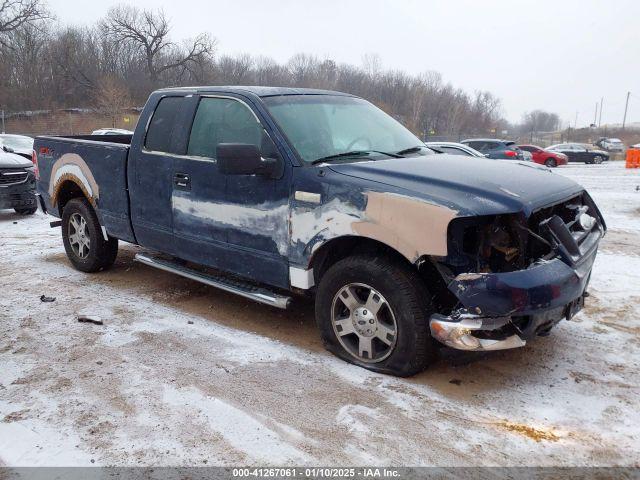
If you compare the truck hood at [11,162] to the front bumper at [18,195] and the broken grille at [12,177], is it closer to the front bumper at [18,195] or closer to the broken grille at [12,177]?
the broken grille at [12,177]

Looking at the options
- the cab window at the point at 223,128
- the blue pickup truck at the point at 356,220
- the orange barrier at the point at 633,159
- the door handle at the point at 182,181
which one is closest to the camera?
the blue pickup truck at the point at 356,220

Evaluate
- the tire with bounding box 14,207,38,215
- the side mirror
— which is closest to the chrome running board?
the side mirror

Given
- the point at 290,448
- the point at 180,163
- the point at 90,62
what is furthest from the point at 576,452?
the point at 90,62

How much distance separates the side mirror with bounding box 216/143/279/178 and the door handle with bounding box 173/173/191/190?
851 millimetres

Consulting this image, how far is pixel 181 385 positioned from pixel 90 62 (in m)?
64.4

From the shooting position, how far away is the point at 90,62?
59750 millimetres

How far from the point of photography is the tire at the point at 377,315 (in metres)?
3.51

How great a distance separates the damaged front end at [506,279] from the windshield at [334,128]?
3.92 feet

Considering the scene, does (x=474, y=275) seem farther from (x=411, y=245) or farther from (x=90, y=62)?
(x=90, y=62)

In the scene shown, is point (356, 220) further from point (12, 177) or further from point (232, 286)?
point (12, 177)

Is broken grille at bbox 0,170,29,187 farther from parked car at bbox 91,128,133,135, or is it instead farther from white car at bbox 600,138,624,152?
white car at bbox 600,138,624,152

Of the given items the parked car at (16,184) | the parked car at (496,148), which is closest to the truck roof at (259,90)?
the parked car at (16,184)

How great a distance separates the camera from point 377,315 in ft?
12.1

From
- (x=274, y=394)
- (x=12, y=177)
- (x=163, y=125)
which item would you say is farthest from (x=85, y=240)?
(x=12, y=177)
